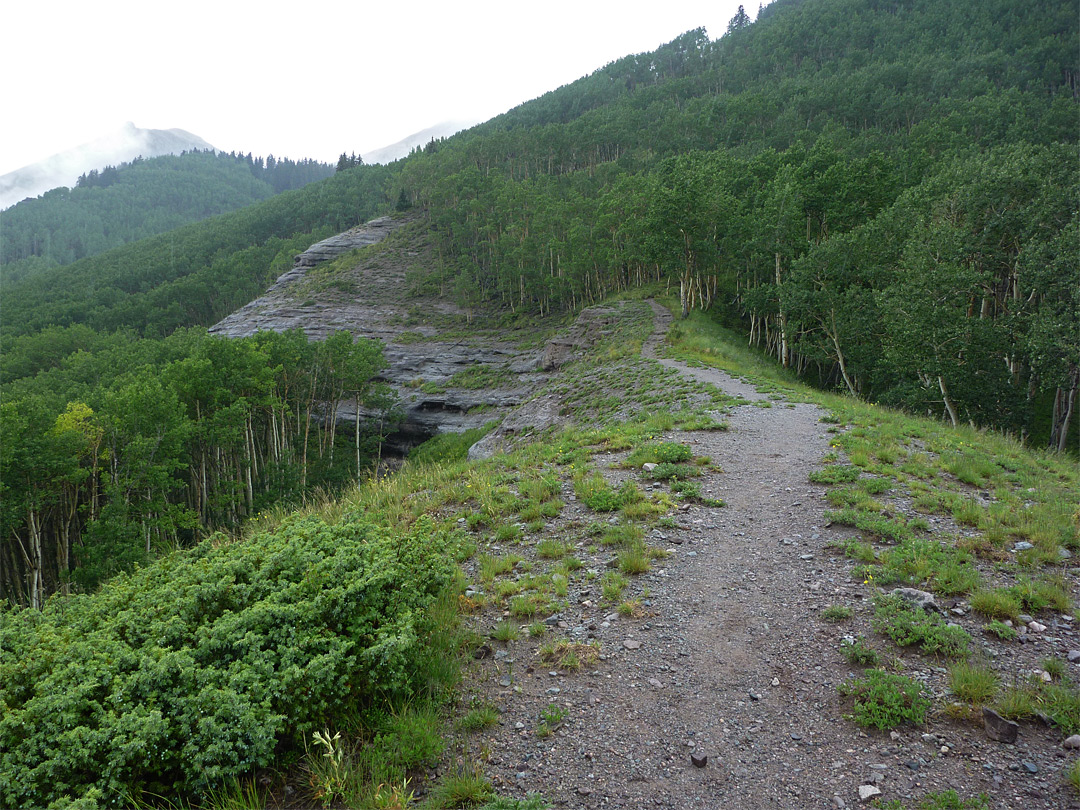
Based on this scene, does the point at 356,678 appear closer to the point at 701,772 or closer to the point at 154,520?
the point at 701,772

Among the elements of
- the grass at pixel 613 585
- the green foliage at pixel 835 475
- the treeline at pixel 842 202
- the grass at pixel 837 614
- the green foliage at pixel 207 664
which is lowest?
the green foliage at pixel 835 475

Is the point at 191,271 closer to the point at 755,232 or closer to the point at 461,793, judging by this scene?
the point at 755,232

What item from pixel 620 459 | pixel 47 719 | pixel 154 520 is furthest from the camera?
pixel 154 520

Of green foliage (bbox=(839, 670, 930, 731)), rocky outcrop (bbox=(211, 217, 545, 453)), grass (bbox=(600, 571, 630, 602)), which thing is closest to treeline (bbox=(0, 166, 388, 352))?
rocky outcrop (bbox=(211, 217, 545, 453))

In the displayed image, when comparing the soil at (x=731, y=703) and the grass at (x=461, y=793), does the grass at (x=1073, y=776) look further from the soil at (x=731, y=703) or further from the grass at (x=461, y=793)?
the grass at (x=461, y=793)

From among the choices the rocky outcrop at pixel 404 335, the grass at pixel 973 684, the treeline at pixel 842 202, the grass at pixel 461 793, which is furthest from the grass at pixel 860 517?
the rocky outcrop at pixel 404 335

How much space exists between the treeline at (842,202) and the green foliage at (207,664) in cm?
2683

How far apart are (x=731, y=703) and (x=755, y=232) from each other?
4047 cm

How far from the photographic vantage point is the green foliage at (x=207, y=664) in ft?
11.7

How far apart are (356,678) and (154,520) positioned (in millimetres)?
32056

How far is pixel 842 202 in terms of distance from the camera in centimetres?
3894

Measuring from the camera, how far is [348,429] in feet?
183

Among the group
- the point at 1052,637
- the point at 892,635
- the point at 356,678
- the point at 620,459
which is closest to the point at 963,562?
the point at 1052,637

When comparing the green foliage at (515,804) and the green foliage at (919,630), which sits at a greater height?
the green foliage at (515,804)
